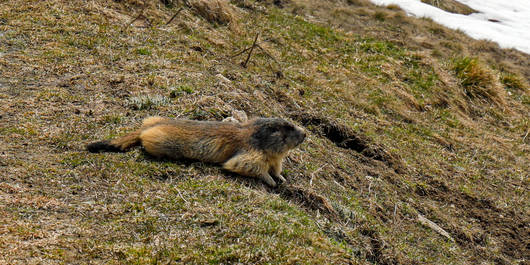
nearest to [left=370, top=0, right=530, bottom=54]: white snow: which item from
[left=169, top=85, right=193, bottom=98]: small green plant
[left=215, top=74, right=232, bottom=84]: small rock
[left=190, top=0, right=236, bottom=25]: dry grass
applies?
[left=190, top=0, right=236, bottom=25]: dry grass

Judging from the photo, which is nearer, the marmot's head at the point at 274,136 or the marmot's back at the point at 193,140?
the marmot's back at the point at 193,140

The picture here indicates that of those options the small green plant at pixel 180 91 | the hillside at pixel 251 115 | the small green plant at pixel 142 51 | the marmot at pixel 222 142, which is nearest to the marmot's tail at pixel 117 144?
the marmot at pixel 222 142

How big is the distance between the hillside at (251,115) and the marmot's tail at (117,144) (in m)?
0.11

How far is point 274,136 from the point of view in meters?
6.25

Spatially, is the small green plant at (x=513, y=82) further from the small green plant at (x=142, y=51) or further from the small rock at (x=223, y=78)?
the small green plant at (x=142, y=51)

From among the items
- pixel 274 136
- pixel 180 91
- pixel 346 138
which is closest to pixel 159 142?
pixel 274 136

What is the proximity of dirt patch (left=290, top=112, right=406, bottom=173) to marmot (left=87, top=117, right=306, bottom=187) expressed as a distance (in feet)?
9.29

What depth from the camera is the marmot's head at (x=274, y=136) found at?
20.4 ft

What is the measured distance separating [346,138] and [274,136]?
337 centimetres

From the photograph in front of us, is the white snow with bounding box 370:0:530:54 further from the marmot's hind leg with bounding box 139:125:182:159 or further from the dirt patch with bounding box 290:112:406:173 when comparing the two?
the marmot's hind leg with bounding box 139:125:182:159

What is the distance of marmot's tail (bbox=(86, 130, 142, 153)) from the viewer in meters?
5.95

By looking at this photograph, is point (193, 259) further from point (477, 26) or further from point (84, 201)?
point (477, 26)

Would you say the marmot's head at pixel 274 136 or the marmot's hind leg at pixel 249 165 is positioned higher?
the marmot's head at pixel 274 136

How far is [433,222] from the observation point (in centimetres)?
791
